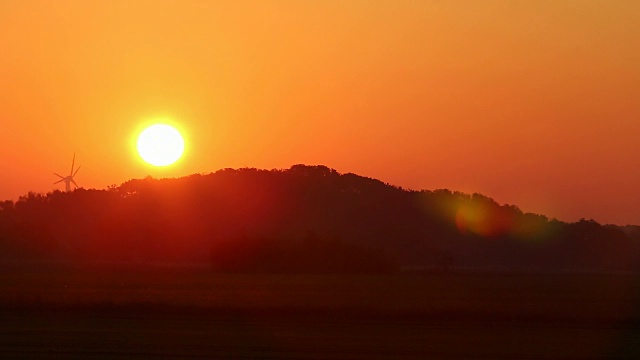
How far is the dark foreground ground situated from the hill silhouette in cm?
4483

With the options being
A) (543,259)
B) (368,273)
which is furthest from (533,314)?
Result: (543,259)

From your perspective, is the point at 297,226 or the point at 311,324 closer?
the point at 311,324

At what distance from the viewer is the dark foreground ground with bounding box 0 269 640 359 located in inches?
813

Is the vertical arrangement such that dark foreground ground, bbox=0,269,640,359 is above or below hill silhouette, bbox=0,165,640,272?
below

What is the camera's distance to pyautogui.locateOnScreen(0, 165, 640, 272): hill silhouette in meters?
102

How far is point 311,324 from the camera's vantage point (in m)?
26.3

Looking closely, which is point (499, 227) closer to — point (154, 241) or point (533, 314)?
point (154, 241)

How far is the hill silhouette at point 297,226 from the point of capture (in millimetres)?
101750

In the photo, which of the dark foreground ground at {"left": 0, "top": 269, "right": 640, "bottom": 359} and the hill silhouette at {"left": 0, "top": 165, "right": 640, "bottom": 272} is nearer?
the dark foreground ground at {"left": 0, "top": 269, "right": 640, "bottom": 359}

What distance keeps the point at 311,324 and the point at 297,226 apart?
324 feet

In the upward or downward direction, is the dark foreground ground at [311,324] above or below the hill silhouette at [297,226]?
below

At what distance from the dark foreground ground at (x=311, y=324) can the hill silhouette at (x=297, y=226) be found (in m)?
44.8

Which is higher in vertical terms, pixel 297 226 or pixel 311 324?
pixel 297 226

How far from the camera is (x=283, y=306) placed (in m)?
31.2
